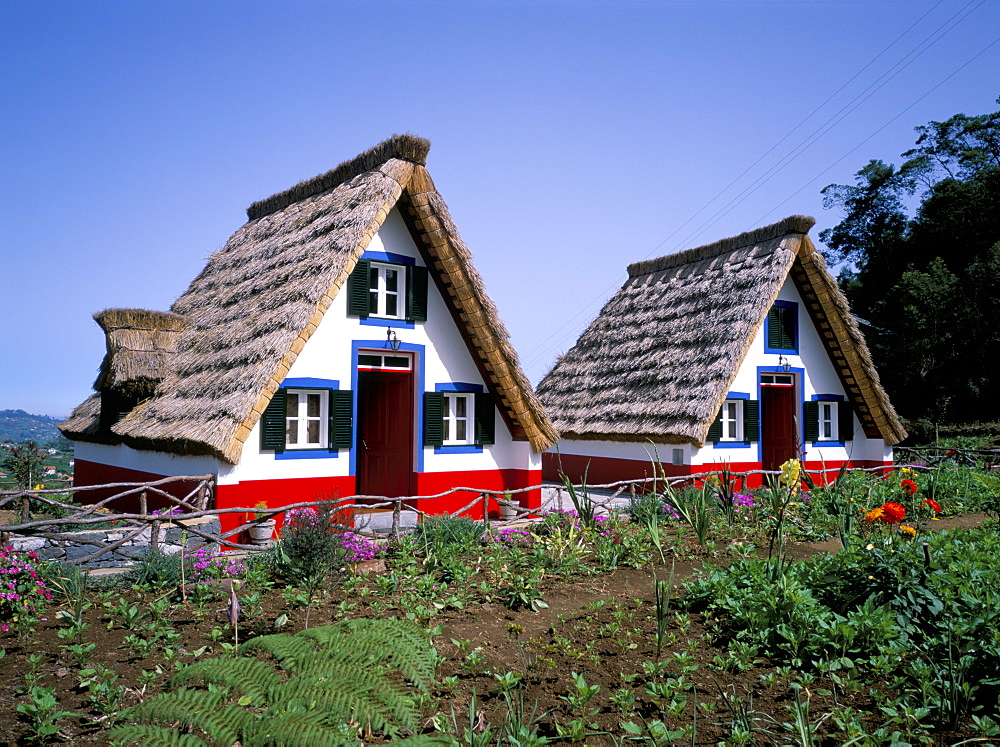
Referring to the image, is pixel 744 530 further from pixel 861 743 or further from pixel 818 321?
pixel 818 321

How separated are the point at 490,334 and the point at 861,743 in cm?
938

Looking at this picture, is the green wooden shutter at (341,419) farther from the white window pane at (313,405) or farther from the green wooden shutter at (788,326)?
the green wooden shutter at (788,326)

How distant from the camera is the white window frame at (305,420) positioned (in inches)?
441

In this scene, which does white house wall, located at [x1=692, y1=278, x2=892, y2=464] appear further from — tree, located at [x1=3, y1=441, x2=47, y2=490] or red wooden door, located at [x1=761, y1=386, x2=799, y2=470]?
tree, located at [x1=3, y1=441, x2=47, y2=490]

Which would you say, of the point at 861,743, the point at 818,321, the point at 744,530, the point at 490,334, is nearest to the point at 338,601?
the point at 861,743

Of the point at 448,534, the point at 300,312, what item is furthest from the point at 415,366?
the point at 448,534

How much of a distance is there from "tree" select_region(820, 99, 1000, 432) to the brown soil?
23.3m

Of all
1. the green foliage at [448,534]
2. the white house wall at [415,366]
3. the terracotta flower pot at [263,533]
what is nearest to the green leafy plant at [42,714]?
the green foliage at [448,534]

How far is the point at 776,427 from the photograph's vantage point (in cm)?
1858

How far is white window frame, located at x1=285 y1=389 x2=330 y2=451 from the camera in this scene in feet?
36.7

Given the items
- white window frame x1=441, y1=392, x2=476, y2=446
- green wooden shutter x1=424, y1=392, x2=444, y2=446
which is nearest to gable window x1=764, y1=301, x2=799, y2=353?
white window frame x1=441, y1=392, x2=476, y2=446

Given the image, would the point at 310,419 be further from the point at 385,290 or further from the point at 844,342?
the point at 844,342

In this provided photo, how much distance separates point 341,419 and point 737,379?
910 centimetres

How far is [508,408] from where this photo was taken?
1305cm
